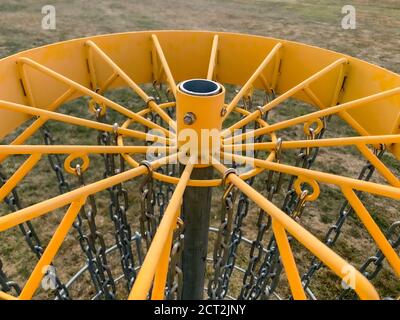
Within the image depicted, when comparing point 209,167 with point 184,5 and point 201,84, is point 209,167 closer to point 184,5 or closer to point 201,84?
point 201,84

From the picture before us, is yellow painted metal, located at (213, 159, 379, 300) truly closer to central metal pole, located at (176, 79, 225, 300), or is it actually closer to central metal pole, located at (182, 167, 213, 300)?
central metal pole, located at (176, 79, 225, 300)

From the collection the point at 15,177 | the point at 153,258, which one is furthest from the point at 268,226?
the point at 15,177

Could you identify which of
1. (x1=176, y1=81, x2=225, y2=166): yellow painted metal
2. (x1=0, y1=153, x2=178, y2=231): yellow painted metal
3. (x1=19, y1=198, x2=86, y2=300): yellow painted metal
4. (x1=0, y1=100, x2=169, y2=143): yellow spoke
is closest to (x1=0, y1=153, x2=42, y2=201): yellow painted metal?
(x1=0, y1=100, x2=169, y2=143): yellow spoke

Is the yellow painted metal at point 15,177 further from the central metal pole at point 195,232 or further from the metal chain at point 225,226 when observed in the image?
the metal chain at point 225,226

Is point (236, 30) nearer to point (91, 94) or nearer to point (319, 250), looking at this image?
point (91, 94)

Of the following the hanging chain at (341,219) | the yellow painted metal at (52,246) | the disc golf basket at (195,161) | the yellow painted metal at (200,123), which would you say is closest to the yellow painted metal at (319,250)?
the disc golf basket at (195,161)
